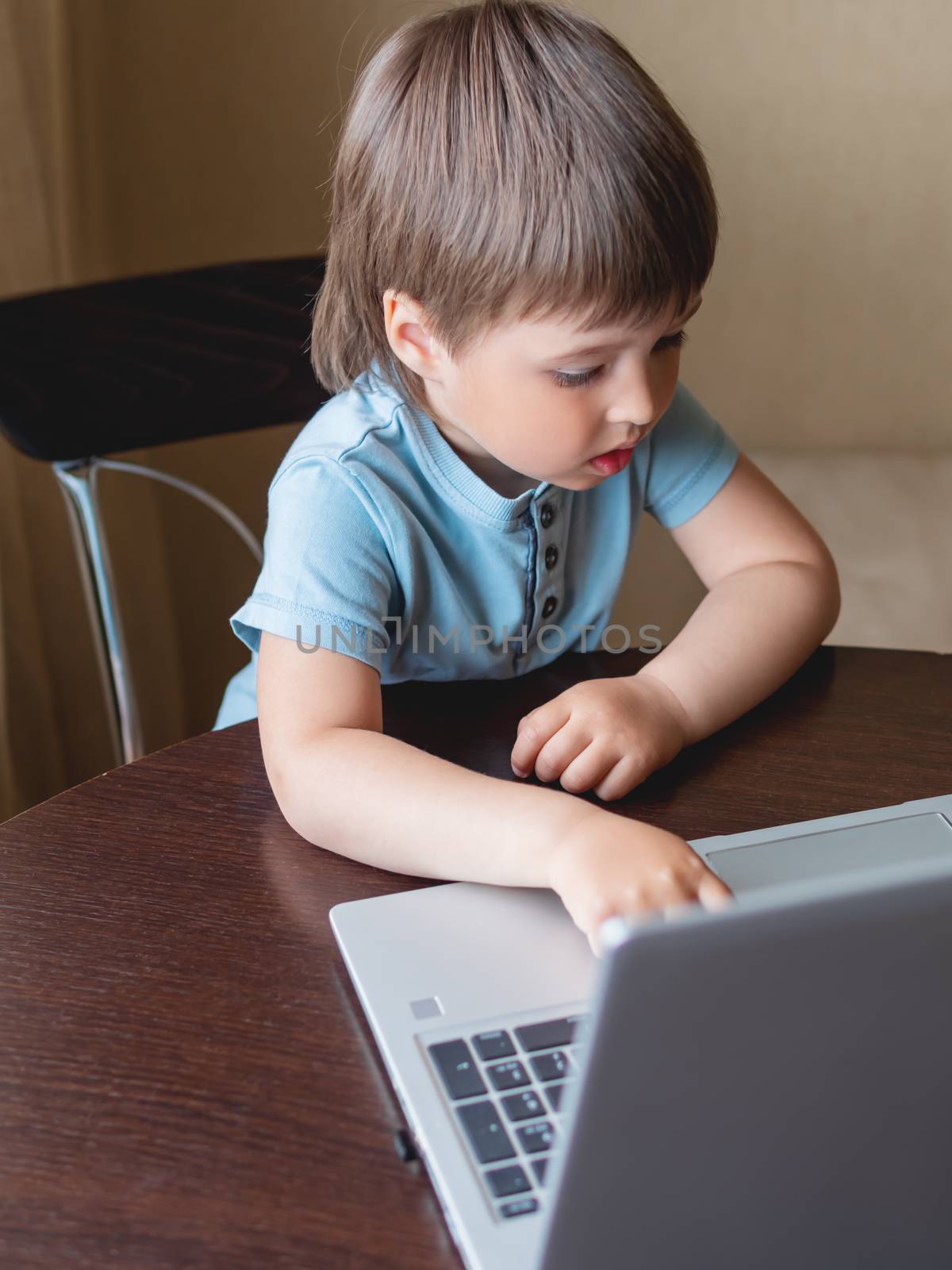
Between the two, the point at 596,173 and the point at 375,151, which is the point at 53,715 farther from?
the point at 596,173

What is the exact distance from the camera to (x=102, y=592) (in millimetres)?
1176

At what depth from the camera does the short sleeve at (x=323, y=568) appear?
74cm

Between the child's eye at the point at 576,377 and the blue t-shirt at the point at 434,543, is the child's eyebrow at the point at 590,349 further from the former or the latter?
the blue t-shirt at the point at 434,543

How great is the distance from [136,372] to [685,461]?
52 cm

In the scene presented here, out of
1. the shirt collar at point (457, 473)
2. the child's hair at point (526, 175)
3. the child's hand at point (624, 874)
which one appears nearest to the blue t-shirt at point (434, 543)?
the shirt collar at point (457, 473)

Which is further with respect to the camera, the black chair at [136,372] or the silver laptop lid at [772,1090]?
the black chair at [136,372]

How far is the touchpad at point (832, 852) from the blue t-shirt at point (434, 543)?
0.83 ft

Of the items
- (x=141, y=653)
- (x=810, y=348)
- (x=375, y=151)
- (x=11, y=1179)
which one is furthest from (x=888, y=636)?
(x=11, y=1179)

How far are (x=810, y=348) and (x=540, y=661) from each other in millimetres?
1016

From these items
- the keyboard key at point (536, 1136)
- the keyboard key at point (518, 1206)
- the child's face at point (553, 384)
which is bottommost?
the keyboard key at point (536, 1136)

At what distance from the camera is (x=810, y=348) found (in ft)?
5.79

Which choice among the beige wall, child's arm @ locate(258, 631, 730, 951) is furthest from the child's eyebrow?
the beige wall

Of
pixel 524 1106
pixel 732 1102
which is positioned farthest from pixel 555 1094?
pixel 732 1102

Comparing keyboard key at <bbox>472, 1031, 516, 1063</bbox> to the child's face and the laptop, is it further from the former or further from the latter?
the child's face
